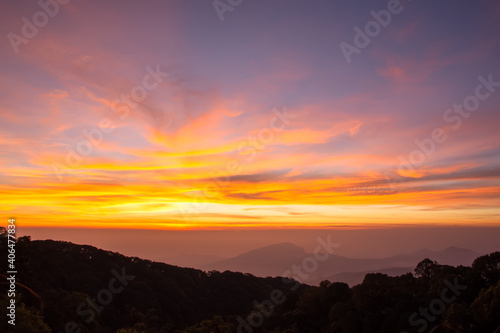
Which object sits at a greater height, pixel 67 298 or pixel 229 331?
pixel 67 298

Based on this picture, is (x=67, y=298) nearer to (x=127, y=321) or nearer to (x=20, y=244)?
(x=20, y=244)

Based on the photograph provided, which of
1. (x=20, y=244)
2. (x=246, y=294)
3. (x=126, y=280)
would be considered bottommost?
Answer: (x=246, y=294)

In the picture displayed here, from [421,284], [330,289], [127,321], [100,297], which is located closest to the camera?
[330,289]

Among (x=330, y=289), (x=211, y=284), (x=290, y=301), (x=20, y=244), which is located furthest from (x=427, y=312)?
(x=211, y=284)

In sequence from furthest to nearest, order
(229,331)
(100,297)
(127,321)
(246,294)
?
(246,294), (100,297), (127,321), (229,331)

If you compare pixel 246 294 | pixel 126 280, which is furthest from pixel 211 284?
pixel 126 280

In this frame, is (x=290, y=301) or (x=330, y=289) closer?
(x=330, y=289)
